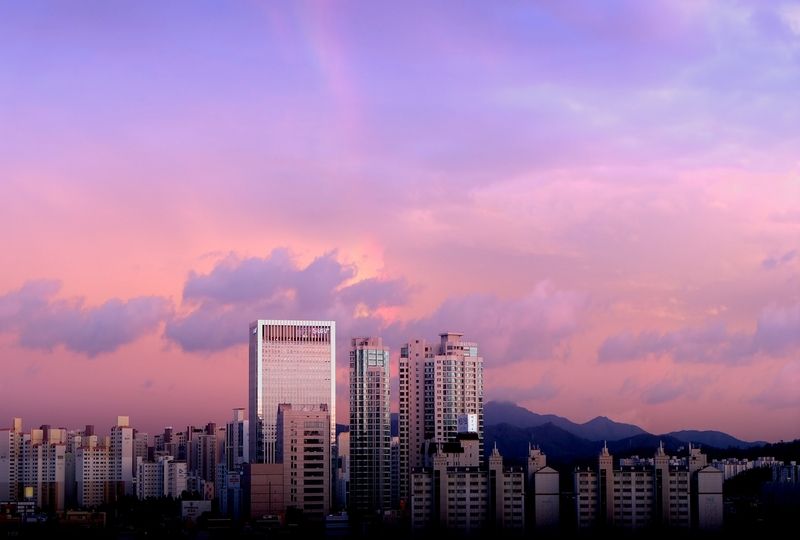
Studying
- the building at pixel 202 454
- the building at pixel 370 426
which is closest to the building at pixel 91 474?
the building at pixel 202 454

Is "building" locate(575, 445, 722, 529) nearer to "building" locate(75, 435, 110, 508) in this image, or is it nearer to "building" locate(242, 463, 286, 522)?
"building" locate(242, 463, 286, 522)

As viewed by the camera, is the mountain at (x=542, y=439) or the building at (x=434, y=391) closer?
the building at (x=434, y=391)

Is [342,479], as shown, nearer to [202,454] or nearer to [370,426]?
[370,426]

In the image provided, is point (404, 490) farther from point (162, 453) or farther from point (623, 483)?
point (162, 453)

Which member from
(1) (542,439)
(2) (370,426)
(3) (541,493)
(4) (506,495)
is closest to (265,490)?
(2) (370,426)

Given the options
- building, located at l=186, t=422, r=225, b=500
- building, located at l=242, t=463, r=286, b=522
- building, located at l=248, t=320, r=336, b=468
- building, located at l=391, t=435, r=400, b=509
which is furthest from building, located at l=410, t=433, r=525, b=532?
building, located at l=186, t=422, r=225, b=500

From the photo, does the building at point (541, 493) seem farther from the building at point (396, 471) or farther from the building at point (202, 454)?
the building at point (202, 454)
